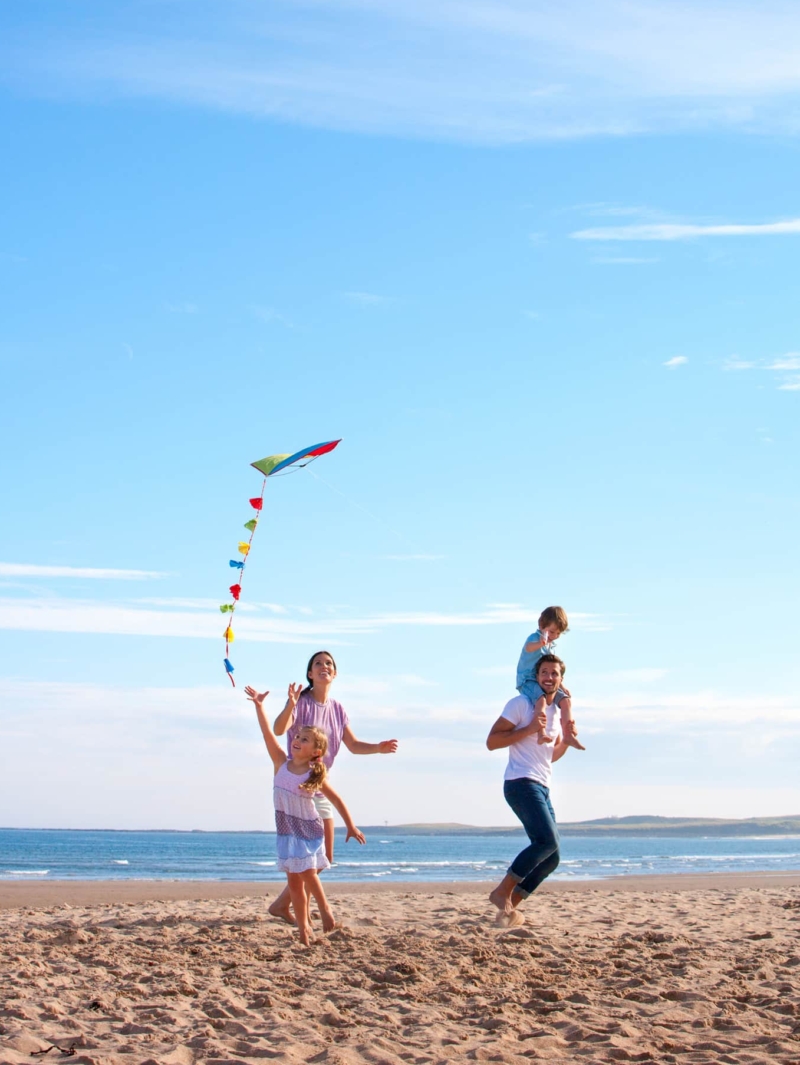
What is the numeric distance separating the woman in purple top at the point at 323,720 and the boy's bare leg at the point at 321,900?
0.25 metres

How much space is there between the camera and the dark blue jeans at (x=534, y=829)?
653 centimetres

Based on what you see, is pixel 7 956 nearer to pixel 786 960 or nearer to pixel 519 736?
pixel 519 736

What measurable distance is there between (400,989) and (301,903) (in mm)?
1415

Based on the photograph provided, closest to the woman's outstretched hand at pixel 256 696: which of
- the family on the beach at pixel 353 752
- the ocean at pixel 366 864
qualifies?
the family on the beach at pixel 353 752

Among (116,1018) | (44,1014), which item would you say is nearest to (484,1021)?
(116,1018)

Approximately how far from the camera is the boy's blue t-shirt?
6984 mm

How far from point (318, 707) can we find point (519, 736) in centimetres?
132

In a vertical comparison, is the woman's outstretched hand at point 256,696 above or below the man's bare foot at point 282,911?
above

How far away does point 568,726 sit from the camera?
22.7ft

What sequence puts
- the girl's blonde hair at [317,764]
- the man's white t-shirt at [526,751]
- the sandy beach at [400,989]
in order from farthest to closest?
1. the man's white t-shirt at [526,751]
2. the girl's blonde hair at [317,764]
3. the sandy beach at [400,989]

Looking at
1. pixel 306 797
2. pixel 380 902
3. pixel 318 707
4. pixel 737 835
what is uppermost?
pixel 318 707

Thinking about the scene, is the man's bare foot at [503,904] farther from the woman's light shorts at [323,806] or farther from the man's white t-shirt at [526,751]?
the woman's light shorts at [323,806]

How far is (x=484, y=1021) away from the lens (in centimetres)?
433

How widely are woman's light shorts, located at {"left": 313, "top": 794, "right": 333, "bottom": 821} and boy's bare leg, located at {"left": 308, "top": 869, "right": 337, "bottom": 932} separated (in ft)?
1.28
